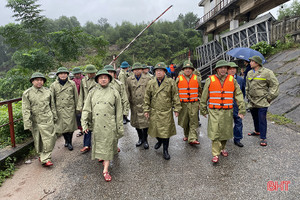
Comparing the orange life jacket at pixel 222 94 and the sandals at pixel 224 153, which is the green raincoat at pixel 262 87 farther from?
the sandals at pixel 224 153

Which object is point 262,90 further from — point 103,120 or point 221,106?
point 103,120

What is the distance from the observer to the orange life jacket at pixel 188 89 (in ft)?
13.0

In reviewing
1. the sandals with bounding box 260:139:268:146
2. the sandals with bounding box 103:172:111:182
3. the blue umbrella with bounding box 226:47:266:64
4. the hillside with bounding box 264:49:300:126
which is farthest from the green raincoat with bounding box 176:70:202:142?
the hillside with bounding box 264:49:300:126

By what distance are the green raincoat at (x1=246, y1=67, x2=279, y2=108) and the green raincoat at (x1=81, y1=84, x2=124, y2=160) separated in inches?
120

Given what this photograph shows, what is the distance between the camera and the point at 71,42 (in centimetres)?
780

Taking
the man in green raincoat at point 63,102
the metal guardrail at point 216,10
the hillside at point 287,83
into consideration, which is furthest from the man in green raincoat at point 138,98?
the metal guardrail at point 216,10

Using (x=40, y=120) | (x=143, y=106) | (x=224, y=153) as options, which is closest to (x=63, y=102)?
(x=40, y=120)

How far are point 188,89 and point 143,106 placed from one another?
3.63ft

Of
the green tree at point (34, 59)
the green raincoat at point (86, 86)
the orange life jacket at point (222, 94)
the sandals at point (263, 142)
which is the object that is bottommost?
the sandals at point (263, 142)

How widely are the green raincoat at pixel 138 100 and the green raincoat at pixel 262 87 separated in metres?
2.44

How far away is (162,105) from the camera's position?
11.5 feet

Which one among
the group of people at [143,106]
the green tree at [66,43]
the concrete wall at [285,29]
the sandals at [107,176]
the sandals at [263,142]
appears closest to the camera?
the sandals at [107,176]

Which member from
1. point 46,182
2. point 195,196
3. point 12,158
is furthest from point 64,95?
point 195,196

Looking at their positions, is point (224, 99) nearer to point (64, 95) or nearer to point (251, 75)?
point (251, 75)
